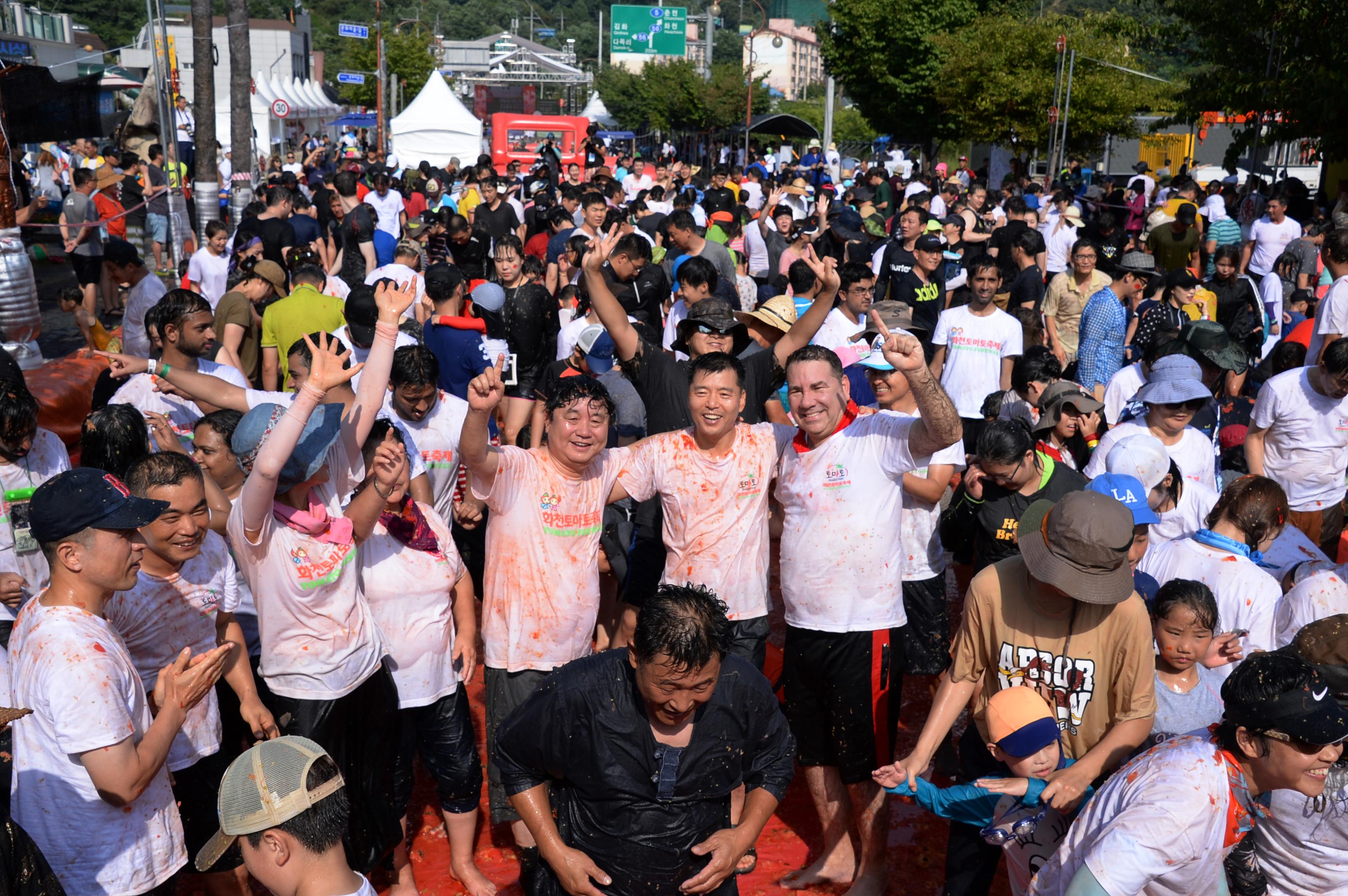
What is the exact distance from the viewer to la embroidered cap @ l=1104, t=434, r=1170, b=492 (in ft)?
16.0

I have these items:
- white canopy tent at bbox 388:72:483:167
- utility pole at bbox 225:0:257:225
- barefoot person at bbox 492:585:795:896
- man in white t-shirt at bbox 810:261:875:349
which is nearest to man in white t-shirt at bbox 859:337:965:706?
man in white t-shirt at bbox 810:261:875:349

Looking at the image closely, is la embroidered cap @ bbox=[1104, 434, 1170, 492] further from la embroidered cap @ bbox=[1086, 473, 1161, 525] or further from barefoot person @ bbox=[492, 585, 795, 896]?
barefoot person @ bbox=[492, 585, 795, 896]

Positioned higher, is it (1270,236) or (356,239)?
(1270,236)

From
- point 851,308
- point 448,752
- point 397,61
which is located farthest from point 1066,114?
point 397,61

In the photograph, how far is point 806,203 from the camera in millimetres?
18578

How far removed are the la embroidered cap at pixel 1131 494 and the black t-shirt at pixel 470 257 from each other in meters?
7.54

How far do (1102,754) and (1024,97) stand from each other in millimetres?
26704

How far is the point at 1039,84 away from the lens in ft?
88.5

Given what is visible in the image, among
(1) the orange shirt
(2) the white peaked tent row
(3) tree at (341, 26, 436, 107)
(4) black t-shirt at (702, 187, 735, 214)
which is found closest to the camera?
(4) black t-shirt at (702, 187, 735, 214)

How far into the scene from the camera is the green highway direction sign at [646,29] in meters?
59.7

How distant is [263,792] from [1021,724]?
2.01 meters

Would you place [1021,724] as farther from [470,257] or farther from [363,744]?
[470,257]

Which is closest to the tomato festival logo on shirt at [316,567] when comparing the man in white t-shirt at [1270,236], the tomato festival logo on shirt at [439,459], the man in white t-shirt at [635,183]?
the tomato festival logo on shirt at [439,459]

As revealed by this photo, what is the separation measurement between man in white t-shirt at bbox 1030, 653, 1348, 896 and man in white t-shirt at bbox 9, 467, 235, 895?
236 cm
